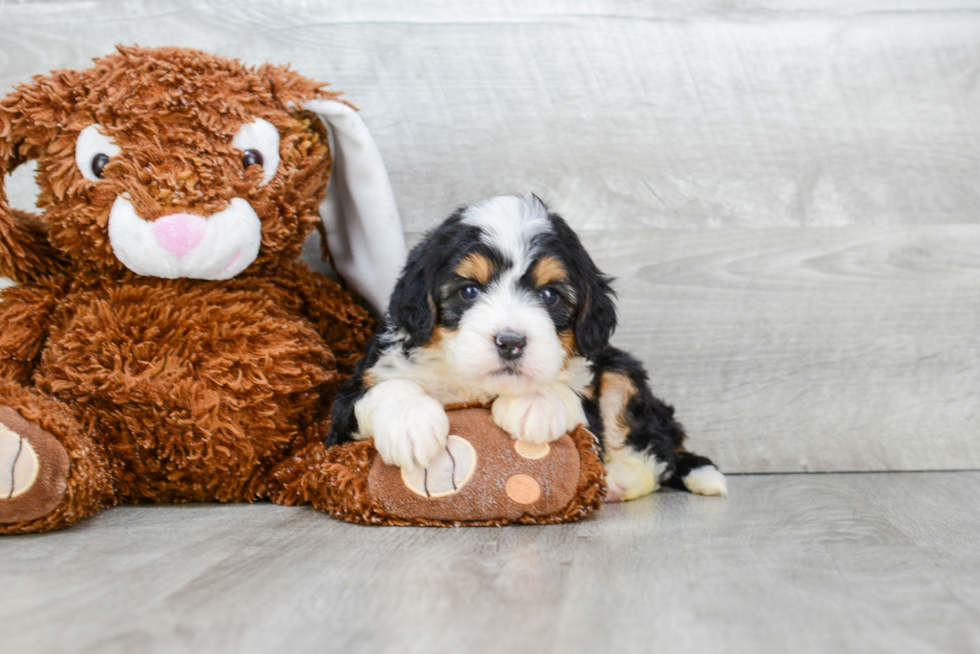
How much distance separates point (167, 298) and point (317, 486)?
567mm

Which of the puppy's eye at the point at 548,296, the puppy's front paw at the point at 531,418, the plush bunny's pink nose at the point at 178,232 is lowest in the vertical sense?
the puppy's front paw at the point at 531,418

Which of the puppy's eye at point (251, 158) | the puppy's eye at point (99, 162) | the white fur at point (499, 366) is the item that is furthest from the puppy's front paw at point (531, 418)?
the puppy's eye at point (99, 162)

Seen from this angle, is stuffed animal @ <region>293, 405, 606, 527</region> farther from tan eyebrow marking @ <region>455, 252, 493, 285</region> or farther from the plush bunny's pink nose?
the plush bunny's pink nose

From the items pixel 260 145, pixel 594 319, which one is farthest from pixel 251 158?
pixel 594 319

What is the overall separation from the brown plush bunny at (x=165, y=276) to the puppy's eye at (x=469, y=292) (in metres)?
0.47

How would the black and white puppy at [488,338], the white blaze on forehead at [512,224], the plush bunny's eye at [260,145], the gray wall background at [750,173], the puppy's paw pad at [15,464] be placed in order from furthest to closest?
the gray wall background at [750,173] < the plush bunny's eye at [260,145] < the white blaze on forehead at [512,224] < the black and white puppy at [488,338] < the puppy's paw pad at [15,464]

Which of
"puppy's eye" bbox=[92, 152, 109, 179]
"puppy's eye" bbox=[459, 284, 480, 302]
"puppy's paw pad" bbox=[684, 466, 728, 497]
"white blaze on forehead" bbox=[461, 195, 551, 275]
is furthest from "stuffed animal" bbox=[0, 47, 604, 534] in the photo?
"puppy's paw pad" bbox=[684, 466, 728, 497]

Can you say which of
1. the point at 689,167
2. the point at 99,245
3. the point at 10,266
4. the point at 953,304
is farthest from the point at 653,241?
the point at 10,266

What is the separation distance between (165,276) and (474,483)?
0.86 meters

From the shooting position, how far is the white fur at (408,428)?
168 centimetres

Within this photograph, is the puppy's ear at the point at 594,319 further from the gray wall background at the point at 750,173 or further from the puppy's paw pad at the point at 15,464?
the puppy's paw pad at the point at 15,464

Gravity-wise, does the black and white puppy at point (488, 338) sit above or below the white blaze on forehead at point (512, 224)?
below

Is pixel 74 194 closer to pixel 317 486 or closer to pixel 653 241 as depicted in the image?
pixel 317 486

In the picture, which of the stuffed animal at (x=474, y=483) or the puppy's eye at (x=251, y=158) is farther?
the puppy's eye at (x=251, y=158)
